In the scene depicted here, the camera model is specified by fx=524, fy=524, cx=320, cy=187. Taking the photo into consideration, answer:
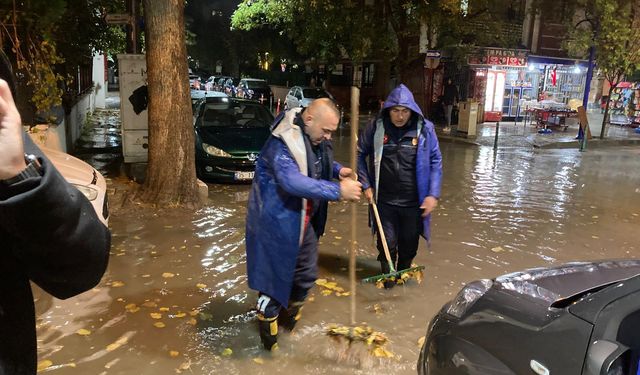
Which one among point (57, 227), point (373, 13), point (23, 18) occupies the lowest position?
point (57, 227)

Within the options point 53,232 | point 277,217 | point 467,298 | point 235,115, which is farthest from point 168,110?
point 53,232

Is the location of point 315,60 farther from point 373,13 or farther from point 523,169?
point 523,169

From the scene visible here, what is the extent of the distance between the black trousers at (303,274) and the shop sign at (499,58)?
63.9 ft

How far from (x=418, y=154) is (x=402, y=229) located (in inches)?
29.0

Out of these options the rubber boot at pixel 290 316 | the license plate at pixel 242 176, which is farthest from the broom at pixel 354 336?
the license plate at pixel 242 176

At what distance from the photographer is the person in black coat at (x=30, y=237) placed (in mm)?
1131

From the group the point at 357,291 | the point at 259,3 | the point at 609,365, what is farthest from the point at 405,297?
the point at 259,3

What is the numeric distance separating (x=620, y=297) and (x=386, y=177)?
2674 millimetres

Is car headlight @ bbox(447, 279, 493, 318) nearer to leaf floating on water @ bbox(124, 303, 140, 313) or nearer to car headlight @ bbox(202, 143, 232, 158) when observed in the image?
leaf floating on water @ bbox(124, 303, 140, 313)

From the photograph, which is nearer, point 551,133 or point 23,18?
point 23,18

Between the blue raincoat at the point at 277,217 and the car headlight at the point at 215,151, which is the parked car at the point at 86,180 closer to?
the blue raincoat at the point at 277,217

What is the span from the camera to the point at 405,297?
4.92 m

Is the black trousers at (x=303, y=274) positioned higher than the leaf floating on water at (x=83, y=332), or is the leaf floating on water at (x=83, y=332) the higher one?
the black trousers at (x=303, y=274)

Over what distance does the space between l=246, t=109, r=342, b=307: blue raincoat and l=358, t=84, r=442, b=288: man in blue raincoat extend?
1.26m
